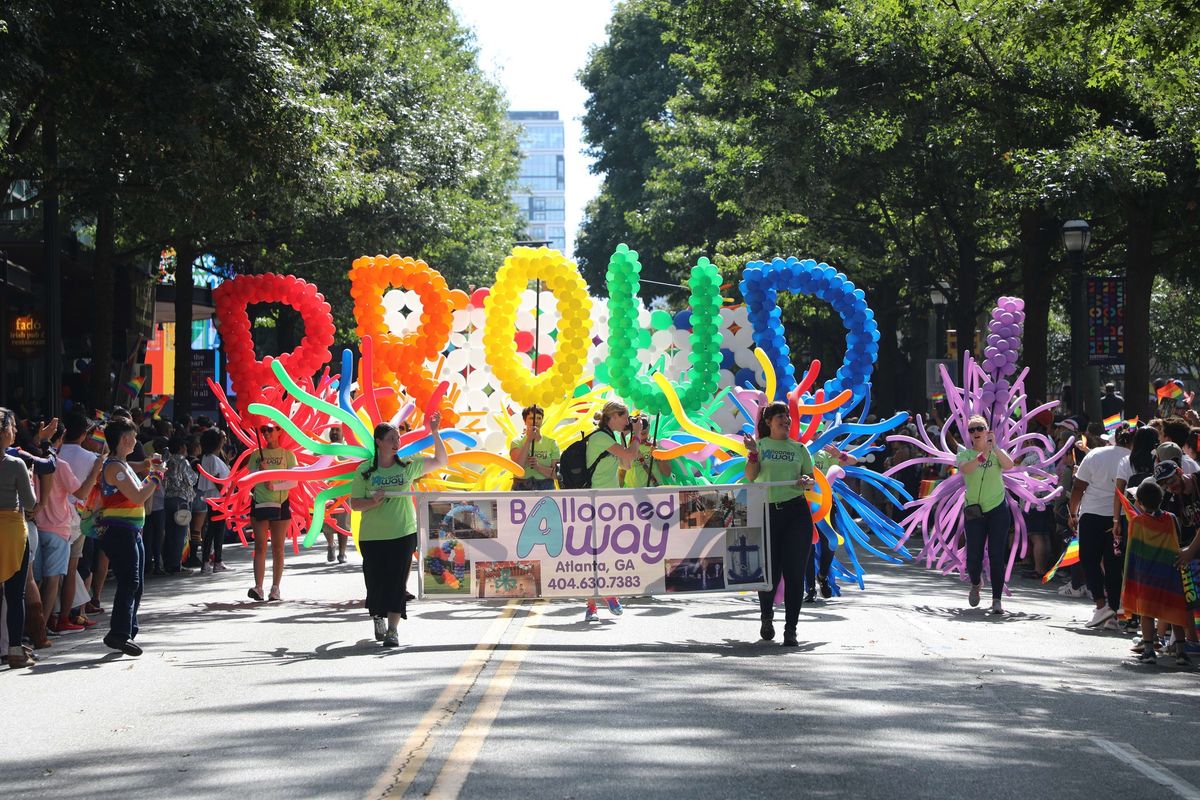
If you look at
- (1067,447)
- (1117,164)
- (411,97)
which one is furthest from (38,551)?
(411,97)

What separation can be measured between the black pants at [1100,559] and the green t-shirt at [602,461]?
4337mm

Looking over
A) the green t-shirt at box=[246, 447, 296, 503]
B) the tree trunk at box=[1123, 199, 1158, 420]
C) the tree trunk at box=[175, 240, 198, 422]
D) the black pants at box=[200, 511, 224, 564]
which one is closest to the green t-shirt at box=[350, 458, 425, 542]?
the green t-shirt at box=[246, 447, 296, 503]

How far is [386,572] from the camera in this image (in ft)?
39.5

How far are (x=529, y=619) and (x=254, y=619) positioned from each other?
2649 millimetres

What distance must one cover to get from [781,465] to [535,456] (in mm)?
3399

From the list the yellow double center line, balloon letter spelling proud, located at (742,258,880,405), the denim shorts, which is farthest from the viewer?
balloon letter spelling proud, located at (742,258,880,405)

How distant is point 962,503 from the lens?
16453mm

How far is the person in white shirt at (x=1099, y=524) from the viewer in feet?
44.2

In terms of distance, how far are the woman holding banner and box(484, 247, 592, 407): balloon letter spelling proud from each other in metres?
2.51

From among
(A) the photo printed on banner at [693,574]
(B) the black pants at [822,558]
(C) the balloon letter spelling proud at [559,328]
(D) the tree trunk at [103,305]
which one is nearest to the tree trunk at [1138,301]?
(B) the black pants at [822,558]

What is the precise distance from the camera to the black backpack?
46.3 ft

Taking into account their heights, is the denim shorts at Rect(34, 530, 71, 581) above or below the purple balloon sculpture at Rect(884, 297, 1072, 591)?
below

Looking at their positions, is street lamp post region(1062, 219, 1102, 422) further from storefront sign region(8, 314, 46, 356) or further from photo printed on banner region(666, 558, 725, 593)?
storefront sign region(8, 314, 46, 356)

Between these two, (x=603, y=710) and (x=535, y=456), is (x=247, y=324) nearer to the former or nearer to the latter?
(x=535, y=456)
